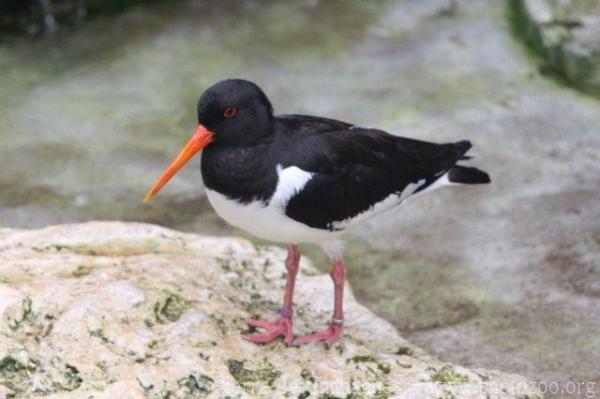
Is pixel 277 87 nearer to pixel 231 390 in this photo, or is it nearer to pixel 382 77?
pixel 382 77

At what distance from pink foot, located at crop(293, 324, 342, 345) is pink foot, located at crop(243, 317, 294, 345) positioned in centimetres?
5

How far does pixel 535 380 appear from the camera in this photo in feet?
16.2

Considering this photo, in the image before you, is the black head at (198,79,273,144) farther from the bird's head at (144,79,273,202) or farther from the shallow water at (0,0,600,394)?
the shallow water at (0,0,600,394)

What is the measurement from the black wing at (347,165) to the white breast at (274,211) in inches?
1.2

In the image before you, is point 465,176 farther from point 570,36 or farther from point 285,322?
point 570,36

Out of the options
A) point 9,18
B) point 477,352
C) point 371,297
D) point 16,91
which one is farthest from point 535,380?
point 9,18

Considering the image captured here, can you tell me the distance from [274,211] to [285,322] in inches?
27.7

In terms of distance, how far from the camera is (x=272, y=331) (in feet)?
15.4

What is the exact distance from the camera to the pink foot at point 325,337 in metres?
4.68

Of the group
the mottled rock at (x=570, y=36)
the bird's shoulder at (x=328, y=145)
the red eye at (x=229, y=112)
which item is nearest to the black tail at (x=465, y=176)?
the bird's shoulder at (x=328, y=145)

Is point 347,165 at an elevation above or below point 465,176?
above

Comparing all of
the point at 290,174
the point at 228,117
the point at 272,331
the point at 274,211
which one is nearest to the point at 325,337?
the point at 272,331

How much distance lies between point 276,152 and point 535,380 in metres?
1.86

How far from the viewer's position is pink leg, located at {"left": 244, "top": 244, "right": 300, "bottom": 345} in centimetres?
462
